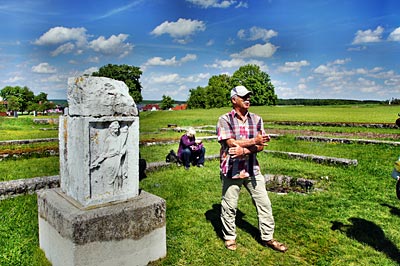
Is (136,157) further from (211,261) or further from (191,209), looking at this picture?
(191,209)

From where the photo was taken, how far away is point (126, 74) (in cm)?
6184

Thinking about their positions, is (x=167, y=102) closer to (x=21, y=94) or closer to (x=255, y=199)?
(x=21, y=94)

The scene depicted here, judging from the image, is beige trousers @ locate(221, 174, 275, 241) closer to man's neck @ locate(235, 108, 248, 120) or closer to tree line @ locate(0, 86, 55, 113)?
man's neck @ locate(235, 108, 248, 120)

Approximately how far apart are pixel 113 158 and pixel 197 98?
75776mm

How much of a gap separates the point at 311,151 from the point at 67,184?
1017 cm

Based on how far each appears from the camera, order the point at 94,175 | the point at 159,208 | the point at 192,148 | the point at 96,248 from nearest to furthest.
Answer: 1. the point at 96,248
2. the point at 94,175
3. the point at 159,208
4. the point at 192,148

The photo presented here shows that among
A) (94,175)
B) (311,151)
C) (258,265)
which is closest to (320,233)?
(258,265)

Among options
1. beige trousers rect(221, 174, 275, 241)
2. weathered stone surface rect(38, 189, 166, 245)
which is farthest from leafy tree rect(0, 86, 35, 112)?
beige trousers rect(221, 174, 275, 241)

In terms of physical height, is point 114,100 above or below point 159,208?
above

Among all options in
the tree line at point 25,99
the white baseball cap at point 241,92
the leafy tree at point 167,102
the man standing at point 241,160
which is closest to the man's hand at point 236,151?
the man standing at point 241,160

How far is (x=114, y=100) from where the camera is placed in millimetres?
3674

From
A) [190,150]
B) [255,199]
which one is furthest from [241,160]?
[190,150]

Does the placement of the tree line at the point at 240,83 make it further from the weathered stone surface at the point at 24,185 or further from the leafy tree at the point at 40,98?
the weathered stone surface at the point at 24,185

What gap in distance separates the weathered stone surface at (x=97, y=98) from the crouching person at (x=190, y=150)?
5.16 m
